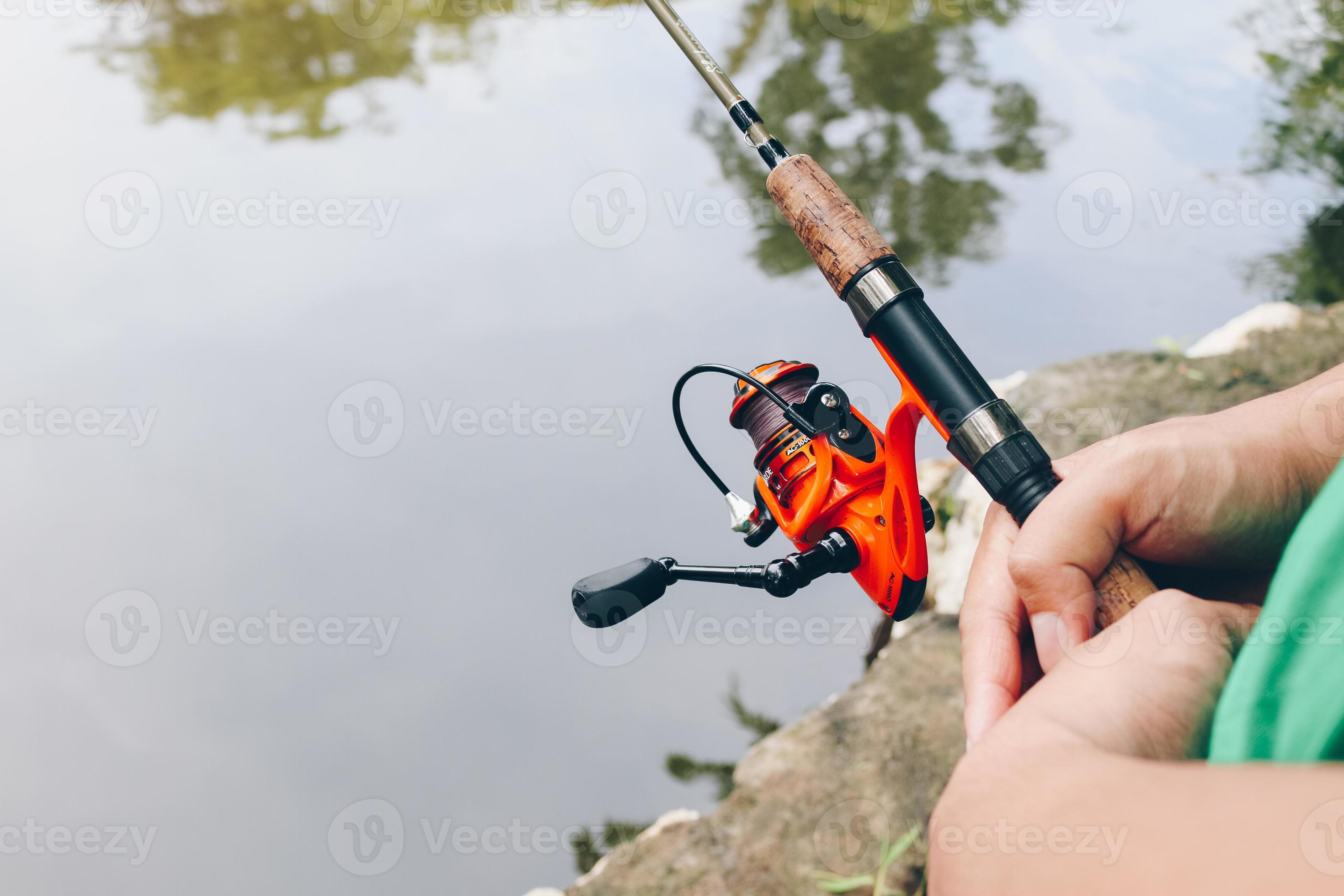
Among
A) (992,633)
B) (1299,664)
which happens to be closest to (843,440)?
(992,633)

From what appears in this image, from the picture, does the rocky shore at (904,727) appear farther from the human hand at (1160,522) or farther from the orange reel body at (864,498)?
the human hand at (1160,522)

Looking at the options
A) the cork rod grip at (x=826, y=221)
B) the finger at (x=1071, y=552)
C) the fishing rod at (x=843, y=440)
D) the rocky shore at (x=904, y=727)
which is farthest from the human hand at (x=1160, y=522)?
the rocky shore at (x=904, y=727)

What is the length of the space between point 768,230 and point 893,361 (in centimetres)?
405

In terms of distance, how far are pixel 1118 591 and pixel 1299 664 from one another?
1.35 ft

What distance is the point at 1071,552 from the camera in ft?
3.19

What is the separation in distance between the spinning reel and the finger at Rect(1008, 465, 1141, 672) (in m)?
0.38

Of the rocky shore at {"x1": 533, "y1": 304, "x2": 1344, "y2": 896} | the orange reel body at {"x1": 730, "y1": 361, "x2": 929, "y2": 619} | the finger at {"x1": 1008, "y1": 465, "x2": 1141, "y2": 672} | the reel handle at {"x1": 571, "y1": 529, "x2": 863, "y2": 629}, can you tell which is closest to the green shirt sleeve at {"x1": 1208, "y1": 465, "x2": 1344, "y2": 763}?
the finger at {"x1": 1008, "y1": 465, "x2": 1141, "y2": 672}

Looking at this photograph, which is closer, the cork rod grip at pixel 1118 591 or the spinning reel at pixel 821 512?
the cork rod grip at pixel 1118 591

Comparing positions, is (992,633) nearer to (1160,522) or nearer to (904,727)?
(1160,522)

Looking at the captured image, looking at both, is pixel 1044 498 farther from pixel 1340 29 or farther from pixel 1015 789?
pixel 1340 29

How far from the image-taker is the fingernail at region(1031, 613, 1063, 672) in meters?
0.98

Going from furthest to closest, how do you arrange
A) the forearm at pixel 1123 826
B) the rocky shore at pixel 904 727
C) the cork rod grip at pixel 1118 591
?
the rocky shore at pixel 904 727 < the cork rod grip at pixel 1118 591 < the forearm at pixel 1123 826

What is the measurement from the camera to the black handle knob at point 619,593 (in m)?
1.42

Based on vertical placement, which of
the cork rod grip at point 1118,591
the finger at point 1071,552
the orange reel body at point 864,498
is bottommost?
the cork rod grip at point 1118,591
